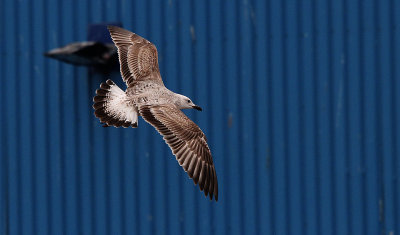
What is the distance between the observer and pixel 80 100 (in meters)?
7.92

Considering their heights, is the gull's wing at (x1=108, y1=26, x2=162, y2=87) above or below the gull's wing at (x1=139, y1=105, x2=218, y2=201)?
above

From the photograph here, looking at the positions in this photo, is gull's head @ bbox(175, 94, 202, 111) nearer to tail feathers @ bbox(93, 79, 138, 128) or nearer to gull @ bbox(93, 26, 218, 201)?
gull @ bbox(93, 26, 218, 201)

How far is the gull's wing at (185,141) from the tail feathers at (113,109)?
0.11 m

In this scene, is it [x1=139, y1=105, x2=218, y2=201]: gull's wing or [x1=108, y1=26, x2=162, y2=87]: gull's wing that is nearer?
[x1=139, y1=105, x2=218, y2=201]: gull's wing

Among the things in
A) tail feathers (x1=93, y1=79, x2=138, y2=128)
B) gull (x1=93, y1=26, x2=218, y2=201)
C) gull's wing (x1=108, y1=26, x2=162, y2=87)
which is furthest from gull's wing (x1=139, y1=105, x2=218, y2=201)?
gull's wing (x1=108, y1=26, x2=162, y2=87)

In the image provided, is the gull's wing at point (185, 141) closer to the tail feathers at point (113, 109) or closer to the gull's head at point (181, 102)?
the tail feathers at point (113, 109)

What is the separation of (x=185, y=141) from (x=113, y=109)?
2.10 ft

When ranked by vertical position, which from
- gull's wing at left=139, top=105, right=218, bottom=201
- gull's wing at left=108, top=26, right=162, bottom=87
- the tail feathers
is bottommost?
gull's wing at left=139, top=105, right=218, bottom=201

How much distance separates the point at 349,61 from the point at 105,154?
286 cm

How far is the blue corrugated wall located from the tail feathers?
6.70 feet

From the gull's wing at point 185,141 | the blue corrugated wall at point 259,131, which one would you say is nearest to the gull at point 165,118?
the gull's wing at point 185,141

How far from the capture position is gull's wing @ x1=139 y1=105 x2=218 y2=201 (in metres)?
5.32

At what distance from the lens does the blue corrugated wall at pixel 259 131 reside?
7609 mm

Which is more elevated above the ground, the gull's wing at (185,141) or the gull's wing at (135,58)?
the gull's wing at (135,58)
